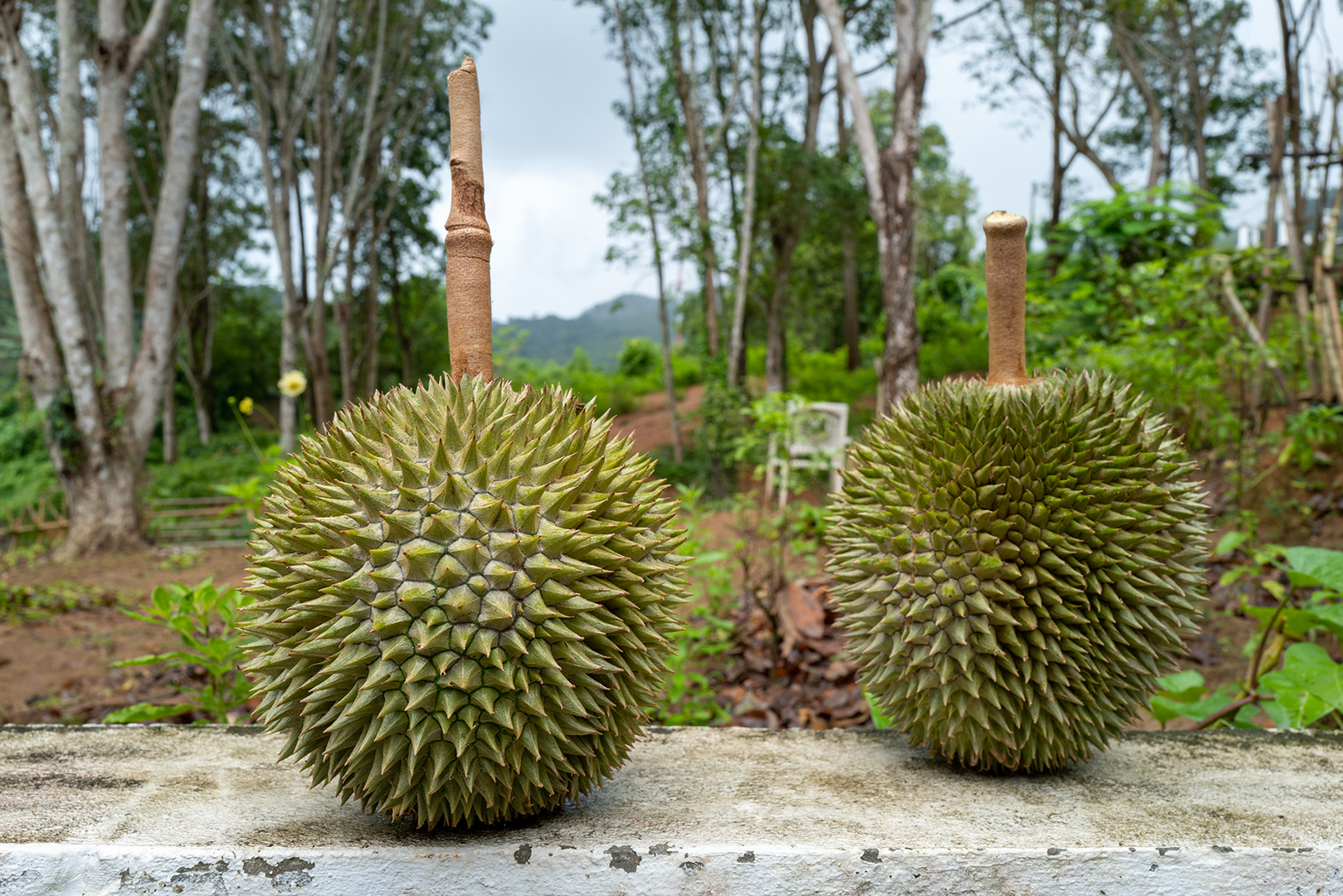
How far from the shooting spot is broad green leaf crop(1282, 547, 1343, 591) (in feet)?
7.06

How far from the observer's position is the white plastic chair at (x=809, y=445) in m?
6.40

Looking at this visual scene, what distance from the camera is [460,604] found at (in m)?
1.31

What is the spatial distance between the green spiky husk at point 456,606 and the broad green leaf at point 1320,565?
70.6 inches

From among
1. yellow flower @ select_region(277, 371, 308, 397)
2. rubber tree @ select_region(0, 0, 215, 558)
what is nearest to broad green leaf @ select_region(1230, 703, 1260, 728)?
yellow flower @ select_region(277, 371, 308, 397)

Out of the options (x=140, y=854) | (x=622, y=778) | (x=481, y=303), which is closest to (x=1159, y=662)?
(x=622, y=778)

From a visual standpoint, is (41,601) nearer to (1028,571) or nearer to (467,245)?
(467,245)

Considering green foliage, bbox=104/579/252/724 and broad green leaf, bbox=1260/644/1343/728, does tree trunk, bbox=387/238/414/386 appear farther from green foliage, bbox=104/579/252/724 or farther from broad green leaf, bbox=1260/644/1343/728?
broad green leaf, bbox=1260/644/1343/728

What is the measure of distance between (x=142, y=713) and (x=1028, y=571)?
97.8 inches

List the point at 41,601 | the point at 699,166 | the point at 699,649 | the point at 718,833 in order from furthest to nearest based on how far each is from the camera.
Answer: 1. the point at 699,166
2. the point at 41,601
3. the point at 699,649
4. the point at 718,833

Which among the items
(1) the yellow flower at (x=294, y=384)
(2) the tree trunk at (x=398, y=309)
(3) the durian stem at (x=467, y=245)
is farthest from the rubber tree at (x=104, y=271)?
(2) the tree trunk at (x=398, y=309)

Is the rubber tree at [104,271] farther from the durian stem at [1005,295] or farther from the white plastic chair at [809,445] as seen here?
the durian stem at [1005,295]

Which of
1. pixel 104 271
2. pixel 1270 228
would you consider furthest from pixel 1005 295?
pixel 104 271

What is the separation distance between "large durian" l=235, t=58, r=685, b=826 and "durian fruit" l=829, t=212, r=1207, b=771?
1.77ft

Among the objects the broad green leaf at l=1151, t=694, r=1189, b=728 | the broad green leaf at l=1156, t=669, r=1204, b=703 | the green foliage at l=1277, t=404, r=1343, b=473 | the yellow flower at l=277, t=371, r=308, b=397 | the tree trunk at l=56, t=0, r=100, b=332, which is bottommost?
the broad green leaf at l=1151, t=694, r=1189, b=728
